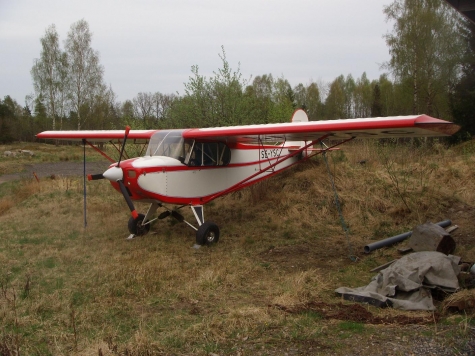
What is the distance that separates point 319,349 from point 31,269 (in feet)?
17.4

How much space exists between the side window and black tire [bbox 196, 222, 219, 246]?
4.84 ft

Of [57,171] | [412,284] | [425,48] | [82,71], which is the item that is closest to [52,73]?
[82,71]

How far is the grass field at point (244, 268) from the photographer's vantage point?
396 cm

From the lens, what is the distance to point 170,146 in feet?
29.7

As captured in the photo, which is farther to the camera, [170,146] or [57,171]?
[57,171]

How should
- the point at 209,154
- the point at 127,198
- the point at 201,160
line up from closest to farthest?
the point at 127,198
the point at 201,160
the point at 209,154

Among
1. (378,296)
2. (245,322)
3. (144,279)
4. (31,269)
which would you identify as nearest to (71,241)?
(31,269)

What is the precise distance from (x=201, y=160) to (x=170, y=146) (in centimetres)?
78

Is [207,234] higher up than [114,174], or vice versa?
[114,174]

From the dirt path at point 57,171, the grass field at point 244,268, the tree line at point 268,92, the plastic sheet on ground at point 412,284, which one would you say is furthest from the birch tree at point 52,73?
the plastic sheet on ground at point 412,284

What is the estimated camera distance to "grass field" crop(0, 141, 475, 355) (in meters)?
3.96

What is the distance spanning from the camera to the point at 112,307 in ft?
16.6

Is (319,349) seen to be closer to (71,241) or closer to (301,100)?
(71,241)

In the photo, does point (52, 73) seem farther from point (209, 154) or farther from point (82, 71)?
point (209, 154)
